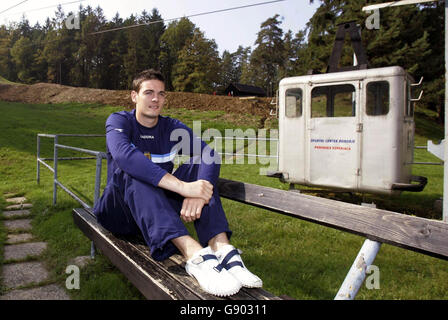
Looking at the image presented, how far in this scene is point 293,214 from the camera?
1973mm

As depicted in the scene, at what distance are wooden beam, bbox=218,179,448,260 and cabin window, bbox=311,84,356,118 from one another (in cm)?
436

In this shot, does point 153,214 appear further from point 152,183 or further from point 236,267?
point 236,267

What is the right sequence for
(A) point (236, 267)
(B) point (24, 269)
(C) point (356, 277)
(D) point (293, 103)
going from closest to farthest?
(C) point (356, 277) → (A) point (236, 267) → (B) point (24, 269) → (D) point (293, 103)

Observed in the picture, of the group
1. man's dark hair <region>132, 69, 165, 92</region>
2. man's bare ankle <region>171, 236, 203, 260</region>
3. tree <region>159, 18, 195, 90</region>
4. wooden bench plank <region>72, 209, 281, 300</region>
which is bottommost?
wooden bench plank <region>72, 209, 281, 300</region>

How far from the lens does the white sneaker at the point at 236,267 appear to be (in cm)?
156

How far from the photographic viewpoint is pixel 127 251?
1973 mm

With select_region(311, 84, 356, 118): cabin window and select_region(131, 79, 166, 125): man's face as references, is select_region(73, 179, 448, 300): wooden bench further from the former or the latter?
select_region(311, 84, 356, 118): cabin window

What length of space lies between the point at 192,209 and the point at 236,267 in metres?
0.43

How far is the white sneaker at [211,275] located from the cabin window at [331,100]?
16.4 ft

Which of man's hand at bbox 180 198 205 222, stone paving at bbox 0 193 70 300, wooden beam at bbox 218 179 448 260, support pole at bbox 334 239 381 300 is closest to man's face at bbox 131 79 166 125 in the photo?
man's hand at bbox 180 198 205 222

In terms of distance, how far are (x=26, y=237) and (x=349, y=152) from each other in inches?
186

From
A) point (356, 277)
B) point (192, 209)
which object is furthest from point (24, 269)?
point (356, 277)

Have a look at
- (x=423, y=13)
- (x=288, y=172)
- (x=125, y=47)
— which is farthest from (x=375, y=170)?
(x=125, y=47)

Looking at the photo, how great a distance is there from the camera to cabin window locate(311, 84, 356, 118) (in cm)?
617
